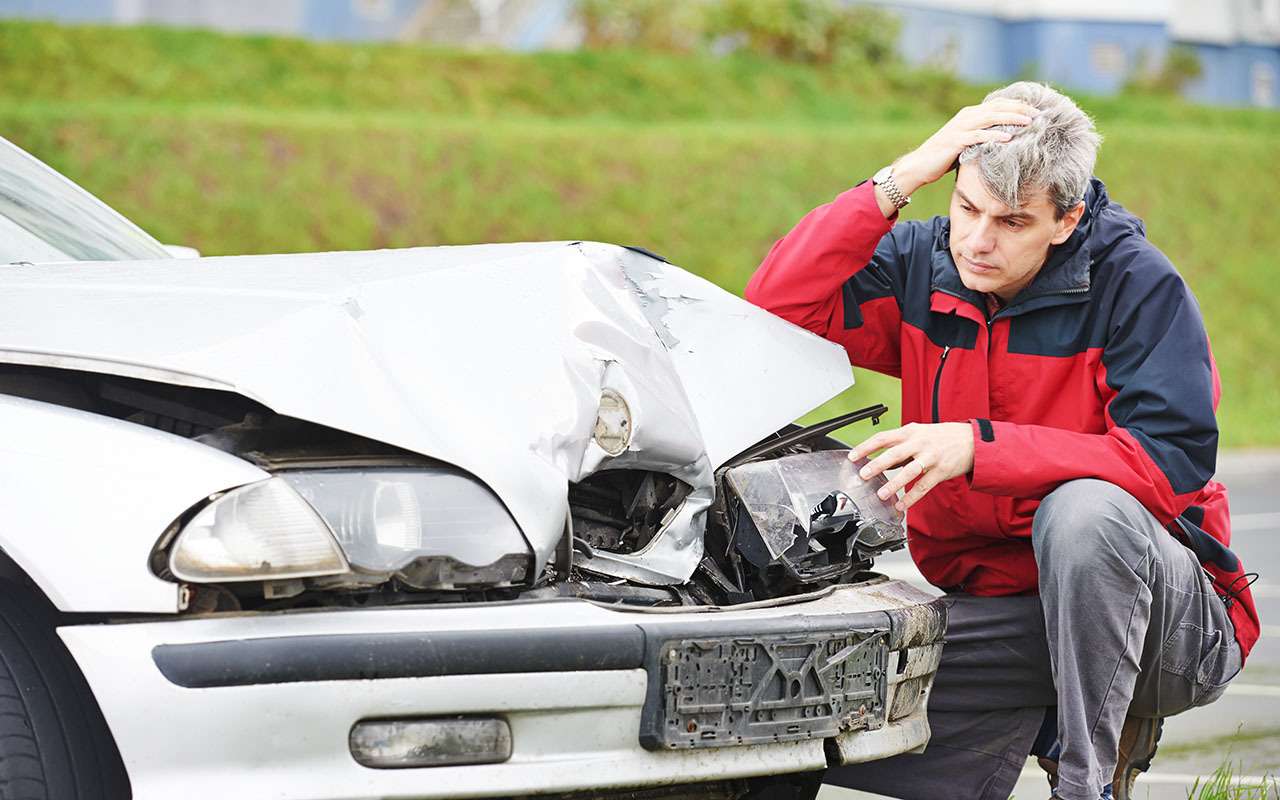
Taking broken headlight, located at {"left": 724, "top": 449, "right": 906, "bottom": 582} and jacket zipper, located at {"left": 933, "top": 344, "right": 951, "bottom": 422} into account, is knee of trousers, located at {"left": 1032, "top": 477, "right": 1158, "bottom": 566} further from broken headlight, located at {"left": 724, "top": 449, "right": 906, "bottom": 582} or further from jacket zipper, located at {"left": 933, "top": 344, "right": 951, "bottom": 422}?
jacket zipper, located at {"left": 933, "top": 344, "right": 951, "bottom": 422}

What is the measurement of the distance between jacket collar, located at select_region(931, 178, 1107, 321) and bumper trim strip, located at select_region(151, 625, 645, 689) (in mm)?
1255

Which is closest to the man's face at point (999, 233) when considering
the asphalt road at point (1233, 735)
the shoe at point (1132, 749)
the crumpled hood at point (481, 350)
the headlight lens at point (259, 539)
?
the crumpled hood at point (481, 350)

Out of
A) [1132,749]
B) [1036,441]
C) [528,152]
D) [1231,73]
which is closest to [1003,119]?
[1036,441]

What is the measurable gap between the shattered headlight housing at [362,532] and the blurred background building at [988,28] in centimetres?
1585

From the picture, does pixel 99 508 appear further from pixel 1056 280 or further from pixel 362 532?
pixel 1056 280

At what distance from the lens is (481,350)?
8.39ft

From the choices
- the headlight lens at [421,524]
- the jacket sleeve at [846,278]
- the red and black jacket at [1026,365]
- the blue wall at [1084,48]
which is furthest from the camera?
the blue wall at [1084,48]

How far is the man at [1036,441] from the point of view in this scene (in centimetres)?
289

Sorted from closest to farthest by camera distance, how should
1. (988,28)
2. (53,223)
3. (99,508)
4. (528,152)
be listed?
(99,508), (53,223), (528,152), (988,28)

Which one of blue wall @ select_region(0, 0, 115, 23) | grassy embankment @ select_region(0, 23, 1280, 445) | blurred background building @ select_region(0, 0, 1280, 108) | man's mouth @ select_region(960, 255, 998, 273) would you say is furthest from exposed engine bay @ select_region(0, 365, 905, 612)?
blue wall @ select_region(0, 0, 115, 23)

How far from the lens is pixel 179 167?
42.7ft

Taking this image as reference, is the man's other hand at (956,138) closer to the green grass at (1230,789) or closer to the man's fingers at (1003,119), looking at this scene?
the man's fingers at (1003,119)

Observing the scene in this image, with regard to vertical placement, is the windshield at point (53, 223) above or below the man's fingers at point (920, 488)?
above

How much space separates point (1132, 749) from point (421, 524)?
1.83 m
